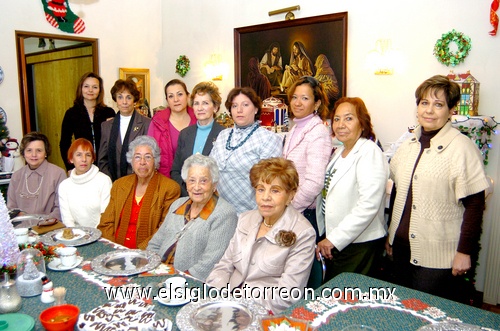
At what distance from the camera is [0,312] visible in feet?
5.12

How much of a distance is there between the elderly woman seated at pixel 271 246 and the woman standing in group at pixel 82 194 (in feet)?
4.39

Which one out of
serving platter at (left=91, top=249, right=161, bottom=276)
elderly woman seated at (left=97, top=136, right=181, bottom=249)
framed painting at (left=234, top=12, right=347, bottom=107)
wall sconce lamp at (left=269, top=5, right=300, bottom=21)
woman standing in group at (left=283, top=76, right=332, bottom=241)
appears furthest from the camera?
wall sconce lamp at (left=269, top=5, right=300, bottom=21)

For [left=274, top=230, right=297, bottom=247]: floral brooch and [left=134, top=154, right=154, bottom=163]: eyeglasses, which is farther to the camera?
[left=134, top=154, right=154, bottom=163]: eyeglasses

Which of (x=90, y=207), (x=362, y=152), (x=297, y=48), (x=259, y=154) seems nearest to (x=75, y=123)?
(x=90, y=207)

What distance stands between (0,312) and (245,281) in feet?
3.41

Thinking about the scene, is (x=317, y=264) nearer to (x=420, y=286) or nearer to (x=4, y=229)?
(x=420, y=286)

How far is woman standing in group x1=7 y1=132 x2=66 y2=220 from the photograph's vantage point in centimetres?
329

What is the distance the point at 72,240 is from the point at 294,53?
346 centimetres

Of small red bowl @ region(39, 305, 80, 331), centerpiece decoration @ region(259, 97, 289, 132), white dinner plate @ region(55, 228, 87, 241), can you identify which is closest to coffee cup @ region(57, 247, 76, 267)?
white dinner plate @ region(55, 228, 87, 241)

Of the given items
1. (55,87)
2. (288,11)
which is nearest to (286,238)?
(288,11)

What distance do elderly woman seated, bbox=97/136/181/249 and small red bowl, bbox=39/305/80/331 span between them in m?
1.15

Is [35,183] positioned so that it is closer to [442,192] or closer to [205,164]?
[205,164]

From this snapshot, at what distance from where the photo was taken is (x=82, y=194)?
3068mm

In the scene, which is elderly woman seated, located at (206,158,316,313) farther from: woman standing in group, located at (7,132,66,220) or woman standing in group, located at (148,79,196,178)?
woman standing in group, located at (7,132,66,220)
